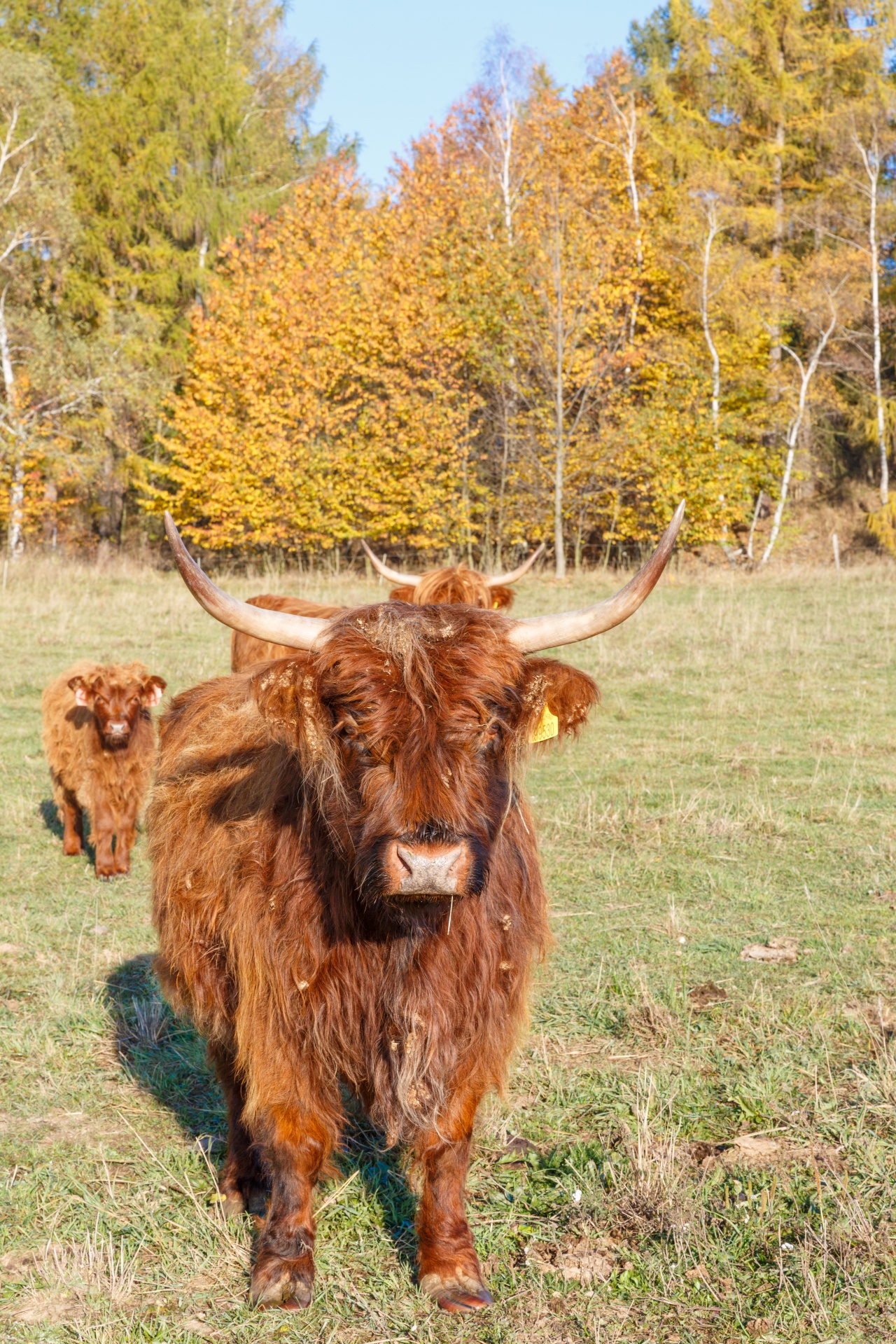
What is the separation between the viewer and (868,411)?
92.6ft

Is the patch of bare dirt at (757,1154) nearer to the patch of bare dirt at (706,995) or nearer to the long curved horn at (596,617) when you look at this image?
the patch of bare dirt at (706,995)

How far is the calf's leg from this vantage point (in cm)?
722

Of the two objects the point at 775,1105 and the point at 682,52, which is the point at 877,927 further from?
the point at 682,52

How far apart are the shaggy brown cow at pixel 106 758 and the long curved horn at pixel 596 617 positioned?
4.48 m

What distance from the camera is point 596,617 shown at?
2.74 m

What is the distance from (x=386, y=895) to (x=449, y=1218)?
0.98 m

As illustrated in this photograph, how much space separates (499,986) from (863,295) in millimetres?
27626

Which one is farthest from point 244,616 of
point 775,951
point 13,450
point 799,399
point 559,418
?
point 799,399

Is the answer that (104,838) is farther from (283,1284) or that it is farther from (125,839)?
(283,1284)

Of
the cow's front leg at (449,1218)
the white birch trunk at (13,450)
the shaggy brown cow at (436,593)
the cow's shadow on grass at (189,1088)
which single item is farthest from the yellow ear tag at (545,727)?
the white birch trunk at (13,450)

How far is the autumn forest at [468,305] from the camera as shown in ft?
82.6

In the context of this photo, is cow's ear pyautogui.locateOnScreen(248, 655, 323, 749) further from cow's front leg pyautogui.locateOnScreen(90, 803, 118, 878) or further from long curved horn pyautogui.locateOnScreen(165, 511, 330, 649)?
cow's front leg pyautogui.locateOnScreen(90, 803, 118, 878)

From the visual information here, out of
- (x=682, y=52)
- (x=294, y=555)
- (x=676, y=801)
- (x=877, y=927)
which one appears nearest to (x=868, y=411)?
(x=682, y=52)

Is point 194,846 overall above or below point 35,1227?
above
